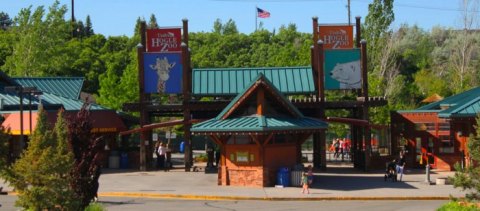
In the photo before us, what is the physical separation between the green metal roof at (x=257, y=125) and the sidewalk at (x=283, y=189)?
8.81ft

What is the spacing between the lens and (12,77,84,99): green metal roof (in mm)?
51031

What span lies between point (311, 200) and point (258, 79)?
6.72 meters

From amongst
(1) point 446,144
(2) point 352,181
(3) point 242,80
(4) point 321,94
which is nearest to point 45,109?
(3) point 242,80

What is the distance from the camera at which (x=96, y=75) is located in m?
89.6

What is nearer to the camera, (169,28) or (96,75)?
(169,28)

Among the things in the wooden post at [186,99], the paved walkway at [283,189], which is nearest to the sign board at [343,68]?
the paved walkway at [283,189]

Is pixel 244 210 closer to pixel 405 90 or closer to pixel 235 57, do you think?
pixel 405 90

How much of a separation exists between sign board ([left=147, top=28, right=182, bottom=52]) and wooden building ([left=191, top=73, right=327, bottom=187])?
10.6 m

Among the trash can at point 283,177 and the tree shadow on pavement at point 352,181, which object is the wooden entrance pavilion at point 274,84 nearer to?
the tree shadow on pavement at point 352,181

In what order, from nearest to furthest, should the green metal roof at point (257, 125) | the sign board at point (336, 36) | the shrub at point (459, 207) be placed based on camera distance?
the shrub at point (459, 207) → the green metal roof at point (257, 125) → the sign board at point (336, 36)

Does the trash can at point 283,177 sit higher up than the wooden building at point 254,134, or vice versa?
the wooden building at point 254,134

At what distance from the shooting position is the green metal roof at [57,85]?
51031 mm

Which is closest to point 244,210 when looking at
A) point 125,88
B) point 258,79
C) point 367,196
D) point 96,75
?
point 367,196

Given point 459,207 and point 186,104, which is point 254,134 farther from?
point 459,207
